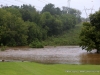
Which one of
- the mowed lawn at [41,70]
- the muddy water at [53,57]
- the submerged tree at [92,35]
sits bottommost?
the muddy water at [53,57]

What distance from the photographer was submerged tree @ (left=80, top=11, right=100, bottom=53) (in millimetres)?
39219

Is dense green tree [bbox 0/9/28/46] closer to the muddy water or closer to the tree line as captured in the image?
the tree line

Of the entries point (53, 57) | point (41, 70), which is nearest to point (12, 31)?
point (53, 57)

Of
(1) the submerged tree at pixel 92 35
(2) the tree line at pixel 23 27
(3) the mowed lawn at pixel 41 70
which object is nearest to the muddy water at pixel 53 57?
(1) the submerged tree at pixel 92 35

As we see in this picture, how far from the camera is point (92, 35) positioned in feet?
132

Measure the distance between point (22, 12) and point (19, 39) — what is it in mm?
19538

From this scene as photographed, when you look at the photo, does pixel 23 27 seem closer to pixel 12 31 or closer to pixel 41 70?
pixel 12 31

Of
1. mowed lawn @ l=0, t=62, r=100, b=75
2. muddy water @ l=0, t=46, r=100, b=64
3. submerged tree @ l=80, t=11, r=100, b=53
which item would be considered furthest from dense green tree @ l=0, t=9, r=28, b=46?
mowed lawn @ l=0, t=62, r=100, b=75

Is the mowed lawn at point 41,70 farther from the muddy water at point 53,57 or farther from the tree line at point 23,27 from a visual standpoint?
the tree line at point 23,27

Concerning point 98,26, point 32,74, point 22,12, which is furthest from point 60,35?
point 32,74

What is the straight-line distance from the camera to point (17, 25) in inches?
2516

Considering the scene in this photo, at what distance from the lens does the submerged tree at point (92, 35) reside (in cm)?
3922

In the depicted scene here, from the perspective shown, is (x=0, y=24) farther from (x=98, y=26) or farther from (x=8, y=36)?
(x=98, y=26)

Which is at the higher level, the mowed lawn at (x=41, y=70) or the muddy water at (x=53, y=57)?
the mowed lawn at (x=41, y=70)
